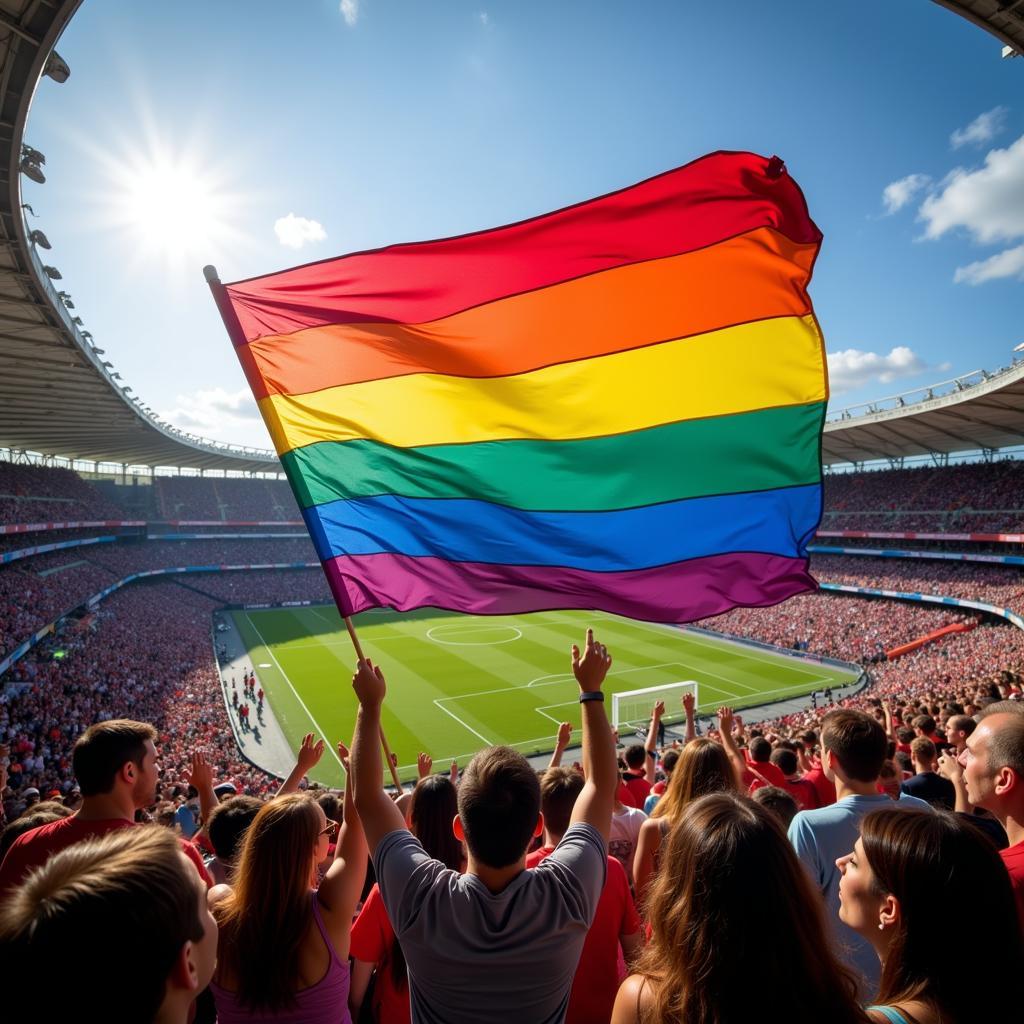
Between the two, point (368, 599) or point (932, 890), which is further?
point (368, 599)

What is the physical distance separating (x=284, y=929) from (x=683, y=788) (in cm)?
234

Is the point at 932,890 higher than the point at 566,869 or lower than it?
lower

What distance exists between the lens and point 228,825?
11.0 feet

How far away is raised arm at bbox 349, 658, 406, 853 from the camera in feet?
7.48

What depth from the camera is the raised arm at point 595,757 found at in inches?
92.2

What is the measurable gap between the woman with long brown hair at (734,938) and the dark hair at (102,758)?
9.84 ft

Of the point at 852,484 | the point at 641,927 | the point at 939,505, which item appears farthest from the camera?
the point at 852,484

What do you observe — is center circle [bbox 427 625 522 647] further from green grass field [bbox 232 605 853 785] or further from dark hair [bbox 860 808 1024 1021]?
dark hair [bbox 860 808 1024 1021]

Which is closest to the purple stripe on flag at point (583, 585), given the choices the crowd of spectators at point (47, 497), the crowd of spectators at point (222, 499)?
the crowd of spectators at point (47, 497)

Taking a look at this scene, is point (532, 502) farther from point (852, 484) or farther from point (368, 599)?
point (852, 484)

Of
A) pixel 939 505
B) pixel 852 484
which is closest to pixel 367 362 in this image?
pixel 939 505

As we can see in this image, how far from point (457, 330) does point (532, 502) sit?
4.80 feet

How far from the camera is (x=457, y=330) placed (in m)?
4.89

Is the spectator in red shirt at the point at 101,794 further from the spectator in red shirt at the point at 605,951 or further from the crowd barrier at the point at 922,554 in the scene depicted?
the crowd barrier at the point at 922,554
